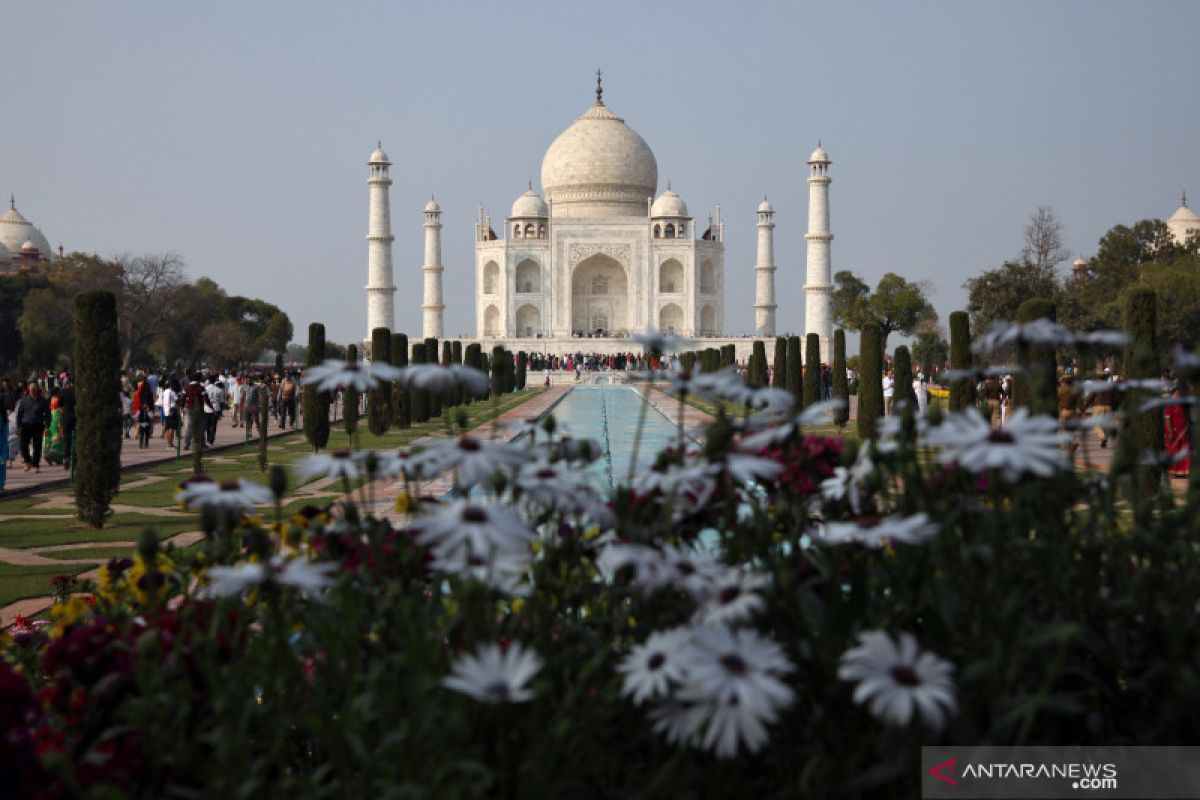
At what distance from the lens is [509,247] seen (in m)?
38.6

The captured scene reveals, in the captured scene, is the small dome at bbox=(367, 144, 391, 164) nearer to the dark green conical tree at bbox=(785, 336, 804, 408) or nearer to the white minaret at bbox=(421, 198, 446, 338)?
the white minaret at bbox=(421, 198, 446, 338)

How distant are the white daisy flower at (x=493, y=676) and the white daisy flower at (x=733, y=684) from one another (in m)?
0.19

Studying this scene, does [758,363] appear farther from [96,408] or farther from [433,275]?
[433,275]

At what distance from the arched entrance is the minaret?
23.4 feet

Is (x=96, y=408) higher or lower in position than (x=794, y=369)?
lower

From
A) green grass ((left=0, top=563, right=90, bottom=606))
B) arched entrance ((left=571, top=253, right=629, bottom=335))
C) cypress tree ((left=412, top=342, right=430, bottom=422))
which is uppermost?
arched entrance ((left=571, top=253, right=629, bottom=335))

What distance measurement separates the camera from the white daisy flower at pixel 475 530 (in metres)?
1.44

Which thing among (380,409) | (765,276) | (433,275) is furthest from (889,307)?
(380,409)

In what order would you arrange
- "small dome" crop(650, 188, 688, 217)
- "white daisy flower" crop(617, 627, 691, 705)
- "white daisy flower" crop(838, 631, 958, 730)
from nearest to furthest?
"white daisy flower" crop(838, 631, 958, 730) < "white daisy flower" crop(617, 627, 691, 705) < "small dome" crop(650, 188, 688, 217)

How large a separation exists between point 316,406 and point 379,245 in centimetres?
2519

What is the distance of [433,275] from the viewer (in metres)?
37.8

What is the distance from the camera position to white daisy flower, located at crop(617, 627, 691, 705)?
1.41 metres

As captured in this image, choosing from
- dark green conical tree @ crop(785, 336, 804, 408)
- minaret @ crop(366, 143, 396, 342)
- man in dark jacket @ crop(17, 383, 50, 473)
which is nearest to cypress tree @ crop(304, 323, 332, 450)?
man in dark jacket @ crop(17, 383, 50, 473)

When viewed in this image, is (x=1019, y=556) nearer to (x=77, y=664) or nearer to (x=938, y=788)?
(x=938, y=788)
